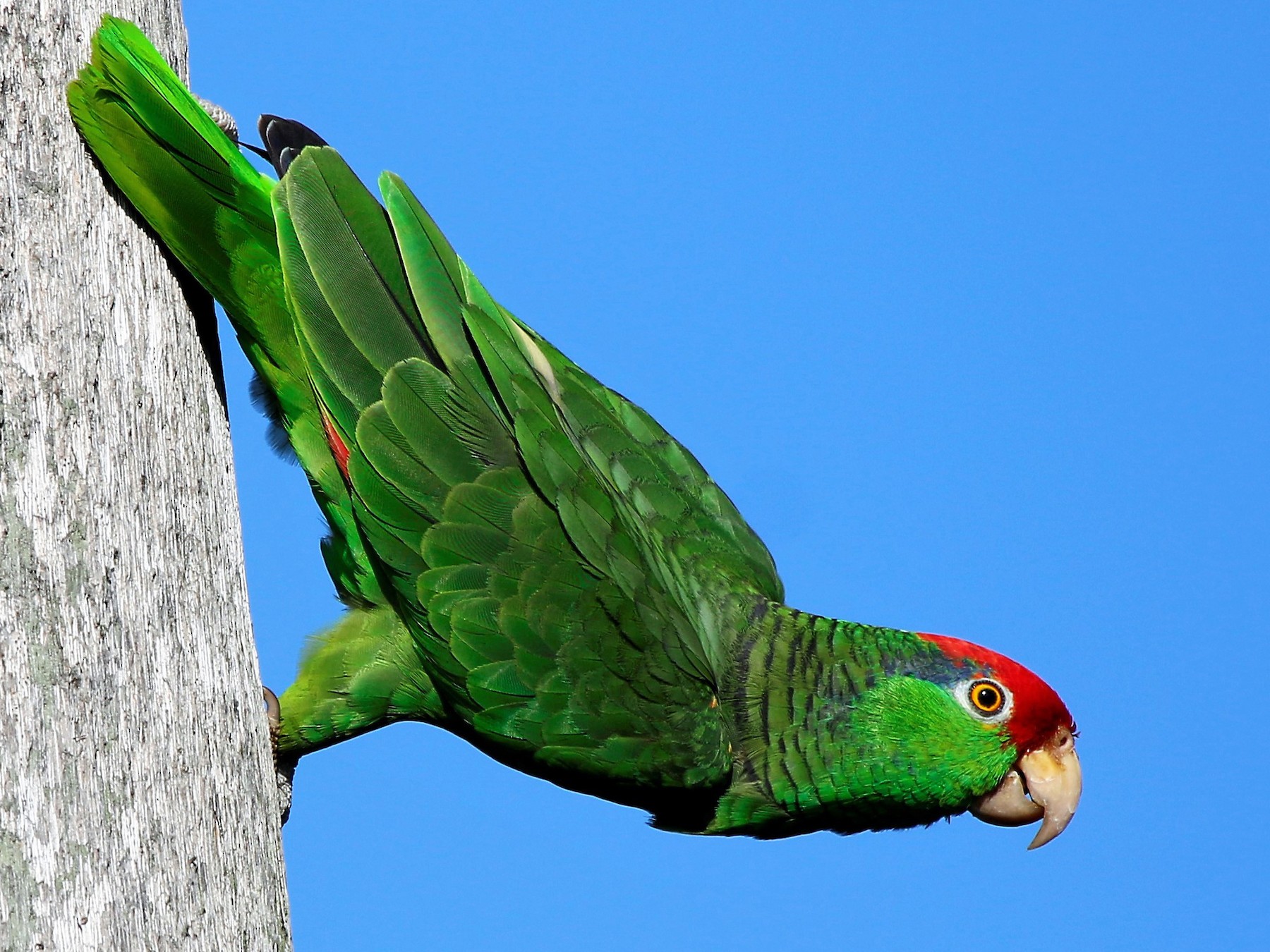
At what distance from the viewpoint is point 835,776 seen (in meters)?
3.34

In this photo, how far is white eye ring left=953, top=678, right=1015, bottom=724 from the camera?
3404 mm

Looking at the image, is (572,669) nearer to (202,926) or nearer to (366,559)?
(366,559)

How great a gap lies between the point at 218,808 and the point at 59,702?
0.42 metres

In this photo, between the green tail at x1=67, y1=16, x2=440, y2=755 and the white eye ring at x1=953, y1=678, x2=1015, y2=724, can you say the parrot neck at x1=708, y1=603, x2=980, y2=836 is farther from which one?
the green tail at x1=67, y1=16, x2=440, y2=755

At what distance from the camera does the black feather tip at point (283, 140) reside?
302 centimetres

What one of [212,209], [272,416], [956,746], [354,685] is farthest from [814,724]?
[212,209]

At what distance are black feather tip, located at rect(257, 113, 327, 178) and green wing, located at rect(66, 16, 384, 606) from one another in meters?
0.06

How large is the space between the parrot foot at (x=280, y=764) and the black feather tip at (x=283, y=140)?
1.36 m

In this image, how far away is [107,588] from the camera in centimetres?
234

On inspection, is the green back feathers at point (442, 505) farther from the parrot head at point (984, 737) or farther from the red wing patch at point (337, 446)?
the parrot head at point (984, 737)

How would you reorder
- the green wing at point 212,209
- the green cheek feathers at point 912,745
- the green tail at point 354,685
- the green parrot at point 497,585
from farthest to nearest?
the green cheek feathers at point 912,745 < the green tail at point 354,685 < the green parrot at point 497,585 < the green wing at point 212,209

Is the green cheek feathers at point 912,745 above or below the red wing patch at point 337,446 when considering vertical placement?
below

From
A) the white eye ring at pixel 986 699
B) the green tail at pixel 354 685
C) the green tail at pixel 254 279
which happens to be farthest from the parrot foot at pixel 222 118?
the white eye ring at pixel 986 699

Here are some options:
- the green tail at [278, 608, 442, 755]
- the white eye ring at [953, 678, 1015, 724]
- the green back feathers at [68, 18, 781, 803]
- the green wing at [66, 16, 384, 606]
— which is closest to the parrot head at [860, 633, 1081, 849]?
the white eye ring at [953, 678, 1015, 724]
